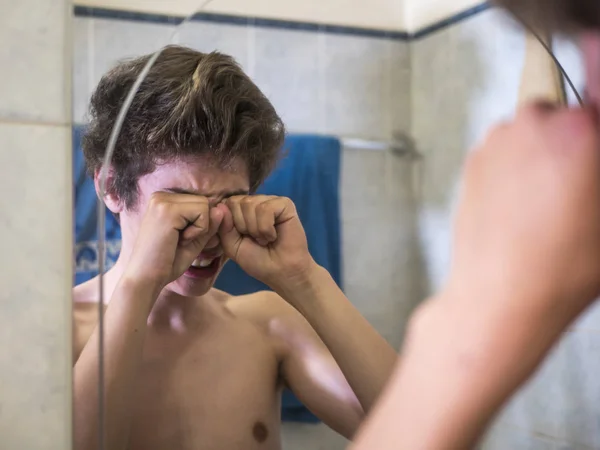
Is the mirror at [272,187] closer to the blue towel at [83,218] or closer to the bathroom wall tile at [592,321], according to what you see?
the blue towel at [83,218]

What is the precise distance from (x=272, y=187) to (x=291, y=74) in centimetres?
13

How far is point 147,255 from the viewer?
2.21 feet

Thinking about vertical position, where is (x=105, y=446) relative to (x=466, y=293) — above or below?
below

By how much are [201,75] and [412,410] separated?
0.46m

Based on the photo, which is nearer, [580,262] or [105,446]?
[580,262]

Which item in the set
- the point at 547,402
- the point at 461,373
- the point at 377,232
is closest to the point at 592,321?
the point at 547,402

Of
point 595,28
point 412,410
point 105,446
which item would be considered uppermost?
point 595,28

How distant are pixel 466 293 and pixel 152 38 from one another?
18.9 inches

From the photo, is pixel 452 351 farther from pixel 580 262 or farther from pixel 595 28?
pixel 595 28

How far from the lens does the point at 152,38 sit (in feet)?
2.20

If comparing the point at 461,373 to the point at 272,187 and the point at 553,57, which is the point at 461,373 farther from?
the point at 272,187

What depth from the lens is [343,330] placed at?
646mm

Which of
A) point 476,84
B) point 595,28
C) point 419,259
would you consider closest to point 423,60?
point 476,84

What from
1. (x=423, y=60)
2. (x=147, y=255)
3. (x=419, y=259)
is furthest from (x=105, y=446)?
(x=423, y=60)
